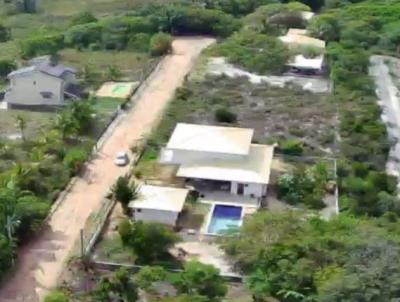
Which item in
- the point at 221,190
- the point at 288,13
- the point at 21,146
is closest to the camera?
the point at 221,190

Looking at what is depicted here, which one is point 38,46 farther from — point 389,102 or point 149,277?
point 149,277

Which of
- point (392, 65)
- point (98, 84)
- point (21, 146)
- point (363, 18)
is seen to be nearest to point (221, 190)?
point (21, 146)

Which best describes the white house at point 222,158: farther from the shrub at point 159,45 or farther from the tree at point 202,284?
the shrub at point 159,45

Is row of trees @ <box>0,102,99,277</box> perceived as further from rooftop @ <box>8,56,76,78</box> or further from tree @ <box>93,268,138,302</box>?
tree @ <box>93,268,138,302</box>

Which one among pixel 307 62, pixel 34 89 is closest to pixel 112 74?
pixel 34 89

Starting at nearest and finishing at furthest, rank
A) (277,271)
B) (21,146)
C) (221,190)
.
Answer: (277,271)
(221,190)
(21,146)

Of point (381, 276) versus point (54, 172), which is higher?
point (381, 276)

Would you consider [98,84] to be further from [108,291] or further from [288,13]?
[108,291]
